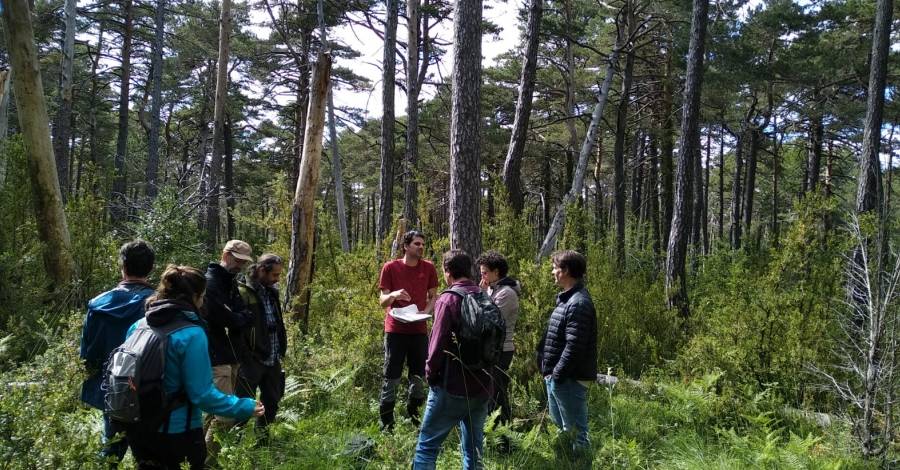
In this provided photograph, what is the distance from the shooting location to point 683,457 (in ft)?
13.9

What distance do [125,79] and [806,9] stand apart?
23.5m

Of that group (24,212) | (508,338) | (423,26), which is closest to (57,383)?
(508,338)

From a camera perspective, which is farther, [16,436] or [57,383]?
[57,383]

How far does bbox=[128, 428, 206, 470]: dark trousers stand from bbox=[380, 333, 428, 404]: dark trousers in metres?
2.15

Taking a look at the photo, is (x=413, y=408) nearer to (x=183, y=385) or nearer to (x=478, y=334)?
(x=478, y=334)

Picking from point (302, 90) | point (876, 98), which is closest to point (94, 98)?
point (302, 90)

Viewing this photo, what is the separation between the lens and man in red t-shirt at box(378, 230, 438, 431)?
4.61 metres

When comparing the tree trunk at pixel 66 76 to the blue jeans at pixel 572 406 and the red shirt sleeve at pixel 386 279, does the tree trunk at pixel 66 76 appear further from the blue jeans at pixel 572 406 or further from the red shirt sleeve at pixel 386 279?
the blue jeans at pixel 572 406

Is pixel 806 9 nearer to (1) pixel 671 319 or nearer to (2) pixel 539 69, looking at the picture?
(2) pixel 539 69

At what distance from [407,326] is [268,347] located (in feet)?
4.02

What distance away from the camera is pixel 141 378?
229cm

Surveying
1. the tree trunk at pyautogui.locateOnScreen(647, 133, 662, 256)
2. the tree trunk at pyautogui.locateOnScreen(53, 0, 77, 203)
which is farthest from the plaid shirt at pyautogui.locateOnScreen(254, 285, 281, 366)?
the tree trunk at pyautogui.locateOnScreen(647, 133, 662, 256)

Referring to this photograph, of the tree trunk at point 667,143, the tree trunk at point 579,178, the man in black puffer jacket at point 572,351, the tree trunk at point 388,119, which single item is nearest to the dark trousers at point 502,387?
the man in black puffer jacket at point 572,351

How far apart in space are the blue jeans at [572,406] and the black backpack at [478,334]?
43.6 inches
